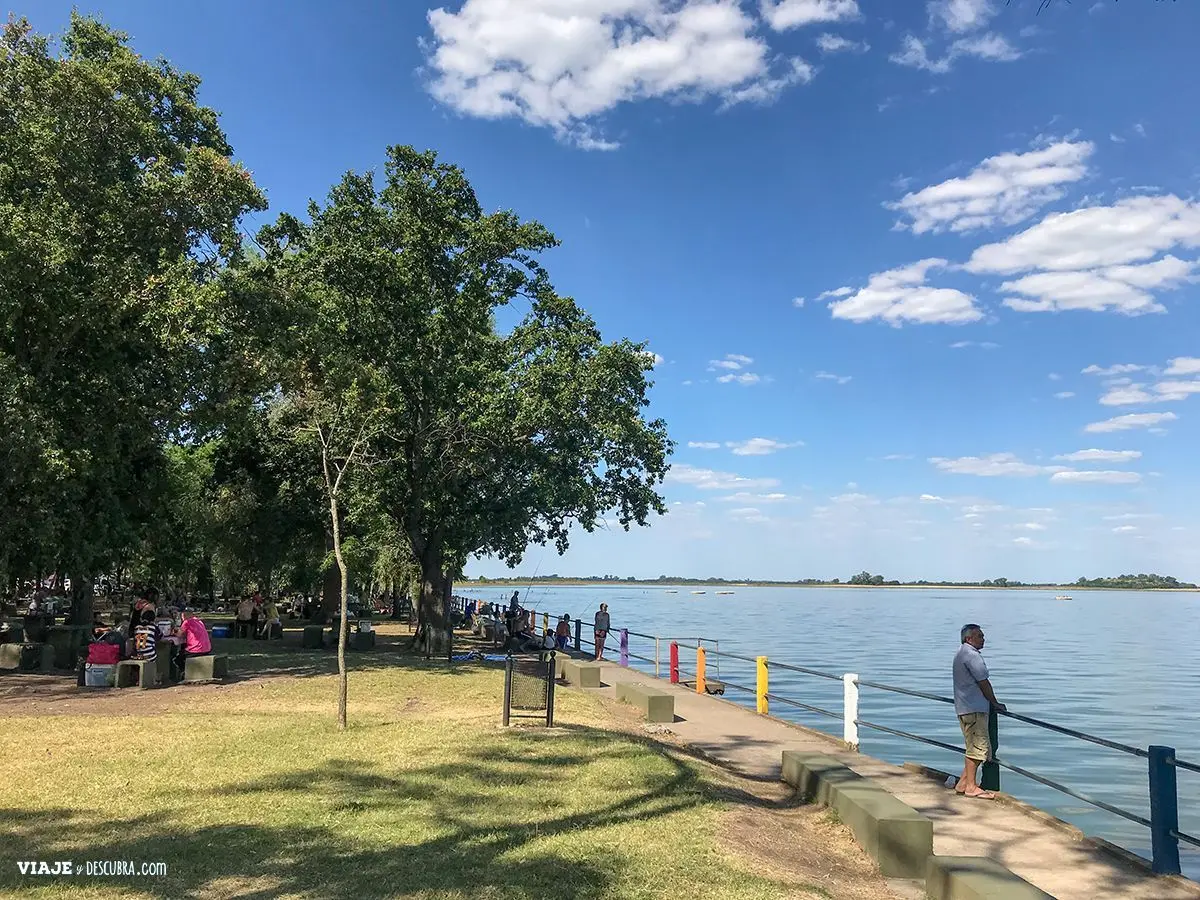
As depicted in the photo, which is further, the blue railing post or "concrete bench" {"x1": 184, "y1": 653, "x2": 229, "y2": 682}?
"concrete bench" {"x1": 184, "y1": 653, "x2": 229, "y2": 682}

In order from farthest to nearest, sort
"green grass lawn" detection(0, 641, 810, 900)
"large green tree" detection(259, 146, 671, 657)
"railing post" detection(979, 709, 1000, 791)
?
"large green tree" detection(259, 146, 671, 657) < "railing post" detection(979, 709, 1000, 791) < "green grass lawn" detection(0, 641, 810, 900)

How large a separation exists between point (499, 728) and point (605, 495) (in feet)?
51.5

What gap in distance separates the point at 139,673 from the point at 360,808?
9.92 meters

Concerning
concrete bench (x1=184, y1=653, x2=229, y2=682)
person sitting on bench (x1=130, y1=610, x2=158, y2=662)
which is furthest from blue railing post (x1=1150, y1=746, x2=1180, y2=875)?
person sitting on bench (x1=130, y1=610, x2=158, y2=662)

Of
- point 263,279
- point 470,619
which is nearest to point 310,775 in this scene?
point 263,279

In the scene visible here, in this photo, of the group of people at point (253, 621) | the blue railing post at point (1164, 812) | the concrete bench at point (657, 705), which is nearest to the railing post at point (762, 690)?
the concrete bench at point (657, 705)

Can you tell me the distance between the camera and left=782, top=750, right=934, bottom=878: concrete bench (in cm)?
645

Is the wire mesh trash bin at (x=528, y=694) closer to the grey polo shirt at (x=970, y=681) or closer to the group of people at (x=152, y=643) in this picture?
the grey polo shirt at (x=970, y=681)

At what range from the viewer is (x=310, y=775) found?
26.9ft

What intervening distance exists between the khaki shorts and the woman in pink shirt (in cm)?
1307

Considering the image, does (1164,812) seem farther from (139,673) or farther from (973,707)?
(139,673)

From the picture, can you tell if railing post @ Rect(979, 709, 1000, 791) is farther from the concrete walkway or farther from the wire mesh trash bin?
the wire mesh trash bin

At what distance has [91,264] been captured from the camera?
52.7 ft

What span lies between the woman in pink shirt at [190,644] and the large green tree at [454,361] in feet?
18.2
